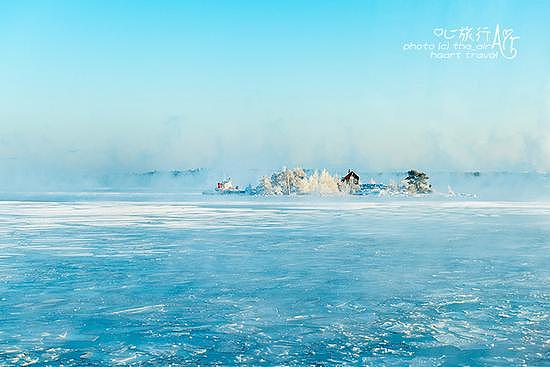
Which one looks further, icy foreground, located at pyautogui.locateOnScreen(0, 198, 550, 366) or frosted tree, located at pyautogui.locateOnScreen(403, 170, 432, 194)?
frosted tree, located at pyautogui.locateOnScreen(403, 170, 432, 194)

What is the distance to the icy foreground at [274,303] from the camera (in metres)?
8.27

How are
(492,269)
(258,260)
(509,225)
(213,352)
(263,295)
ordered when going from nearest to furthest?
(213,352) < (263,295) < (492,269) < (258,260) < (509,225)

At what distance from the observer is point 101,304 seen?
1142cm

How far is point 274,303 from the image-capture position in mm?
11469

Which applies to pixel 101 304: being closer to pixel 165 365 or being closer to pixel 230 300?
pixel 230 300

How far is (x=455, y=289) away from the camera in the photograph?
1296 cm

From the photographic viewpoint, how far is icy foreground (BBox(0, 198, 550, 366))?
827 centimetres

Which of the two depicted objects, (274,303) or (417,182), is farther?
(417,182)

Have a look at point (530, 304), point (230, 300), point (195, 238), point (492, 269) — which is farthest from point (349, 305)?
point (195, 238)

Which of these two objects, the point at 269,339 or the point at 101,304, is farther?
the point at 101,304

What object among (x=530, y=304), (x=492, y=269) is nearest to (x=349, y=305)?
(x=530, y=304)

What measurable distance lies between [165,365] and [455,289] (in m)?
7.59

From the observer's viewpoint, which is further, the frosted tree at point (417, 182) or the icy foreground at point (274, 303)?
the frosted tree at point (417, 182)

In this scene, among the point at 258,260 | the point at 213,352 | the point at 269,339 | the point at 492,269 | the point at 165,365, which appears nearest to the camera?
the point at 165,365
